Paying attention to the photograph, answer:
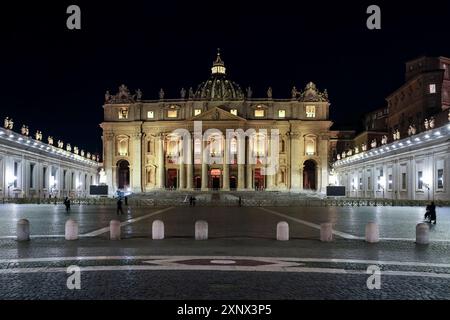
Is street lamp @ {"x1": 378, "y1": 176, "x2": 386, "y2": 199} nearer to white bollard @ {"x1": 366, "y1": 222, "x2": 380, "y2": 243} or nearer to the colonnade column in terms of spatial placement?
the colonnade column

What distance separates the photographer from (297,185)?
11900 centimetres

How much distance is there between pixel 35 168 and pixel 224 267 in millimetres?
73356

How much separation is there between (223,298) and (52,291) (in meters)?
3.48

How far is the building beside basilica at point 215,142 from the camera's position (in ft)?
389

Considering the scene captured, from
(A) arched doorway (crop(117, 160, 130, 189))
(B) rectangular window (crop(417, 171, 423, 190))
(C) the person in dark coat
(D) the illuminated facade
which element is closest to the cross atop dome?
(A) arched doorway (crop(117, 160, 130, 189))

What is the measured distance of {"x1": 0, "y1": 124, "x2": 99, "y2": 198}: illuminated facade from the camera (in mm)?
69000

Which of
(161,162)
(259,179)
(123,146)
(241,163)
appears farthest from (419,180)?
(123,146)

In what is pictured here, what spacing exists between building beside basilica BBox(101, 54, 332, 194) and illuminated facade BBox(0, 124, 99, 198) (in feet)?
43.3

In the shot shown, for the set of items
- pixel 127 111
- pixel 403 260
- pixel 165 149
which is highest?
pixel 127 111

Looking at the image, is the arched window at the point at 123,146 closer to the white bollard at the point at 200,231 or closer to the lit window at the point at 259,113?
the lit window at the point at 259,113

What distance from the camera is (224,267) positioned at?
14039 mm

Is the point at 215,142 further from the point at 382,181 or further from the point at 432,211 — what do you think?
the point at 432,211
